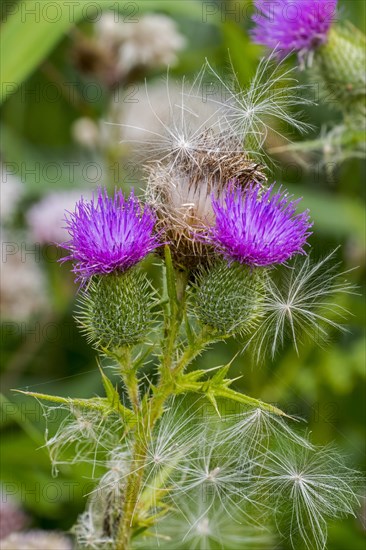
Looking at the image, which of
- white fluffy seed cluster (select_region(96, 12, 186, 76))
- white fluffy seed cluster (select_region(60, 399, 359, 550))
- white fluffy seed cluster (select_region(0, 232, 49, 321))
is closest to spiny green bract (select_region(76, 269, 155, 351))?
white fluffy seed cluster (select_region(60, 399, 359, 550))

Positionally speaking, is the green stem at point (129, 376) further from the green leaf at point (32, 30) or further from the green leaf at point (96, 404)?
the green leaf at point (32, 30)

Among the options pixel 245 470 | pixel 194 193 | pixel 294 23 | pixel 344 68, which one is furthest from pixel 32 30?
pixel 245 470

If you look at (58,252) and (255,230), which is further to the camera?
(58,252)

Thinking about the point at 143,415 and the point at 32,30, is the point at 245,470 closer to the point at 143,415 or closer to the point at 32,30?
the point at 143,415

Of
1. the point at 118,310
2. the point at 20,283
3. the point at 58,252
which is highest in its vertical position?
the point at 118,310

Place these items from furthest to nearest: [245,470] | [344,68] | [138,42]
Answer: [138,42], [344,68], [245,470]

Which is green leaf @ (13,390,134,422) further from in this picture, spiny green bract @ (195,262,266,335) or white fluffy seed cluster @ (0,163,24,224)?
white fluffy seed cluster @ (0,163,24,224)

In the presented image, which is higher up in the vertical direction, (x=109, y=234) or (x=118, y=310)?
(x=109, y=234)

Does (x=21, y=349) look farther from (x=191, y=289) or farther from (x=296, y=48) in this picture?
(x=191, y=289)
